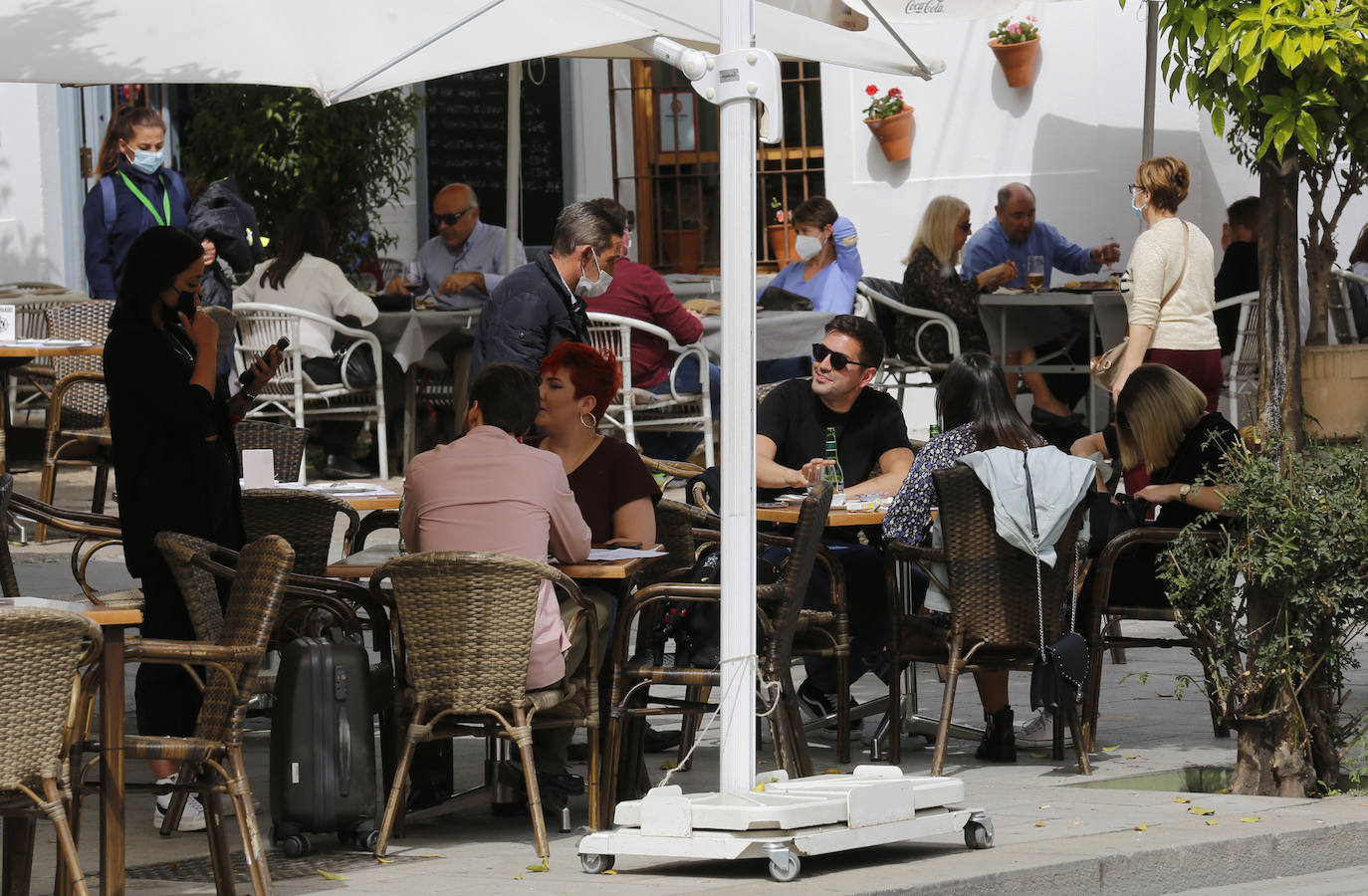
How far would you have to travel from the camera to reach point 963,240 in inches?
514

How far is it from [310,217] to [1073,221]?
17.7 feet

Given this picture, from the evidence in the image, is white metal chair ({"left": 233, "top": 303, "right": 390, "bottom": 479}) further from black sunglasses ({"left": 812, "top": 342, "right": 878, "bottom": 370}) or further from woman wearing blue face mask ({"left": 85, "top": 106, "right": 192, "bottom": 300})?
black sunglasses ({"left": 812, "top": 342, "right": 878, "bottom": 370})

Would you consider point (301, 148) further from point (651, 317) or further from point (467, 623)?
point (467, 623)

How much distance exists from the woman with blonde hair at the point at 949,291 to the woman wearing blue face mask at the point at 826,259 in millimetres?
732

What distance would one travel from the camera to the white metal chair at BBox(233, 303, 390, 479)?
37.6 ft

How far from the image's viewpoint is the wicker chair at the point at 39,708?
4.03 meters

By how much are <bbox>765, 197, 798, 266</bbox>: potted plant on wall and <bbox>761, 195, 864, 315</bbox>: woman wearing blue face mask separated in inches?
138

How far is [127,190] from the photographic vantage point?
11.2m

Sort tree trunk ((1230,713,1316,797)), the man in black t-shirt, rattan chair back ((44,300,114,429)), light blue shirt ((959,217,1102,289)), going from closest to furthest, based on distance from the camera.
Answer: tree trunk ((1230,713,1316,797)) → the man in black t-shirt → rattan chair back ((44,300,114,429)) → light blue shirt ((959,217,1102,289))

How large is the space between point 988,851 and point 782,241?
35.9ft

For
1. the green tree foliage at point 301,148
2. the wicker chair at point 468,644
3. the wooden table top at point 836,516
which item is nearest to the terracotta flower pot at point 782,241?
the green tree foliage at point 301,148

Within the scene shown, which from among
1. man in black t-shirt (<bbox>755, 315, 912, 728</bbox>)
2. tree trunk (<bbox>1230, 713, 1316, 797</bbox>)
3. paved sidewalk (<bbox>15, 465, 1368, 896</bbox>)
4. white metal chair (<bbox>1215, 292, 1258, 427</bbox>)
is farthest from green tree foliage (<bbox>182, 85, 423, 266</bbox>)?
tree trunk (<bbox>1230, 713, 1316, 797</bbox>)

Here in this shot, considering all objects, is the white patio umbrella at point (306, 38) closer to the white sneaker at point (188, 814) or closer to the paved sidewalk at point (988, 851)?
the white sneaker at point (188, 814)

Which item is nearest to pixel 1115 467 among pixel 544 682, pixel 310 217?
pixel 544 682
